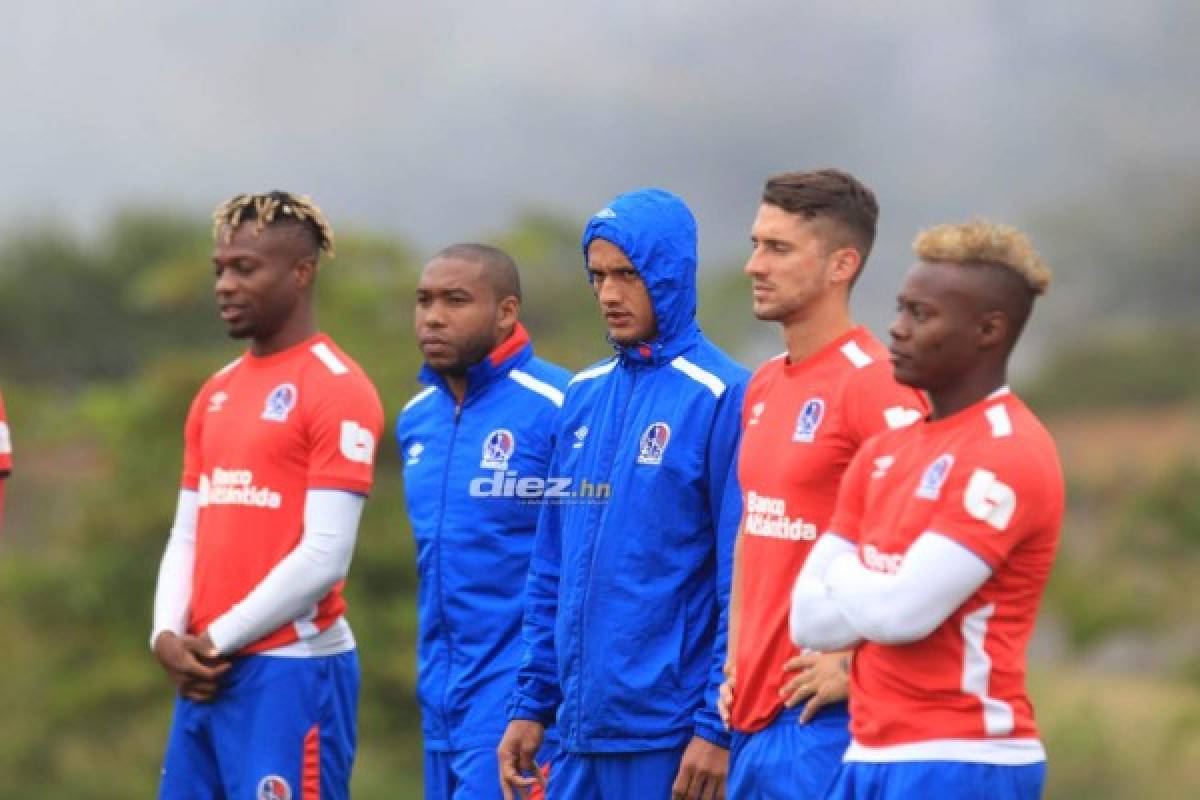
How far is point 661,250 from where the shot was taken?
6035 millimetres

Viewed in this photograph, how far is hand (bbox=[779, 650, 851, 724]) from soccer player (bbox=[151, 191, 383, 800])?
2.02 metres

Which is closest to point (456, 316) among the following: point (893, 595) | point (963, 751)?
point (893, 595)

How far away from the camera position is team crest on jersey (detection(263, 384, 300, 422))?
6914 mm

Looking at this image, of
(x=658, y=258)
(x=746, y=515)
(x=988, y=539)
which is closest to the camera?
(x=988, y=539)

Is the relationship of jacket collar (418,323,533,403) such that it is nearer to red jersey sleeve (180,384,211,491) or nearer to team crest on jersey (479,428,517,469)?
team crest on jersey (479,428,517,469)

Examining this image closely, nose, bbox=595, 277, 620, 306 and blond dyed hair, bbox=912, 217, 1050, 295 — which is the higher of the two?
blond dyed hair, bbox=912, 217, 1050, 295

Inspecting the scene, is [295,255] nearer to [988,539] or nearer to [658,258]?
[658,258]

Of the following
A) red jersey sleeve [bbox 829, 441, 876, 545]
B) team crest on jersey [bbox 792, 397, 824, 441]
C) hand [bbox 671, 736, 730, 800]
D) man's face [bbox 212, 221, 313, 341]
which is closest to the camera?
red jersey sleeve [bbox 829, 441, 876, 545]

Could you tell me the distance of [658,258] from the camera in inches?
238

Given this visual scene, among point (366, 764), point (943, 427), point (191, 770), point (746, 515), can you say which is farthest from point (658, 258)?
point (366, 764)

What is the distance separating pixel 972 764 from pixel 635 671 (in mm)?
1336

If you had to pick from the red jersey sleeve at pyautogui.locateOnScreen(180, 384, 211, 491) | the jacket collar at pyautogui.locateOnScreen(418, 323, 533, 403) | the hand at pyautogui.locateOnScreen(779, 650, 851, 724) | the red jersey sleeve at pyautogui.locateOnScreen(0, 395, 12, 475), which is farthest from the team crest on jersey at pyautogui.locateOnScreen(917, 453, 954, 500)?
the red jersey sleeve at pyautogui.locateOnScreen(0, 395, 12, 475)

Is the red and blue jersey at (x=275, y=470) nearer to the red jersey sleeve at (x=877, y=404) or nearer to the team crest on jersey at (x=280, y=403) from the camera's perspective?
the team crest on jersey at (x=280, y=403)

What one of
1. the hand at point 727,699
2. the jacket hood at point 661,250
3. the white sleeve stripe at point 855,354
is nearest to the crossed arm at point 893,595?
the hand at point 727,699
